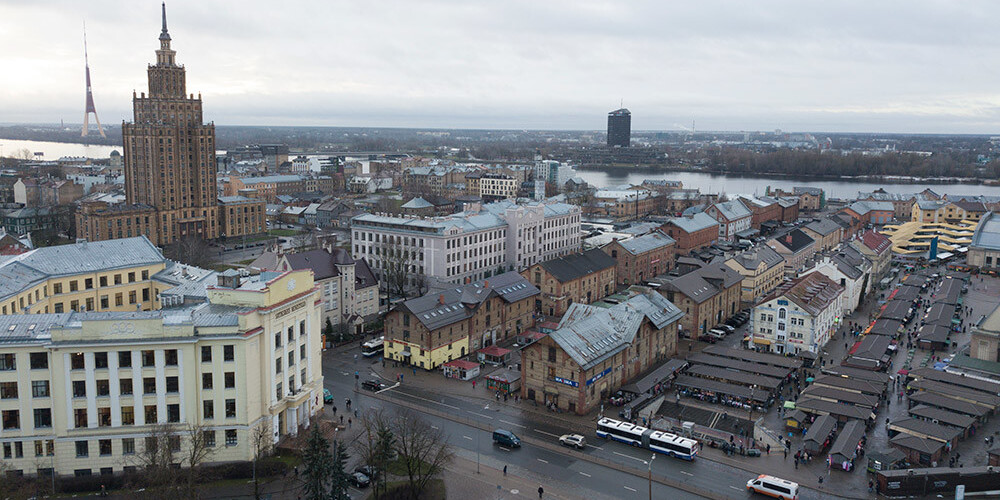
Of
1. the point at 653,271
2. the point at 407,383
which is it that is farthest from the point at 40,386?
the point at 653,271

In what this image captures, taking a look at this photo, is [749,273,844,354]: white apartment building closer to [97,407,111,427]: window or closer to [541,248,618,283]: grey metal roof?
[541,248,618,283]: grey metal roof

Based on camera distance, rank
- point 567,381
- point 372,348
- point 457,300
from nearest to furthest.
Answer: point 567,381 → point 372,348 → point 457,300

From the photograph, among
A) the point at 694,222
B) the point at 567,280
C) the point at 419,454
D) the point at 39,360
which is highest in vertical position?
the point at 694,222

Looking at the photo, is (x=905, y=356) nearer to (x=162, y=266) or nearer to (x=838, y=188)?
(x=162, y=266)

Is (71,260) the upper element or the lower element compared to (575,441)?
upper

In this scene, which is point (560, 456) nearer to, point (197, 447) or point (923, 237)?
point (197, 447)

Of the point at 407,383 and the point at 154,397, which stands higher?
the point at 154,397

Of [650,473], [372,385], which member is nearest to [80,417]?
[372,385]
